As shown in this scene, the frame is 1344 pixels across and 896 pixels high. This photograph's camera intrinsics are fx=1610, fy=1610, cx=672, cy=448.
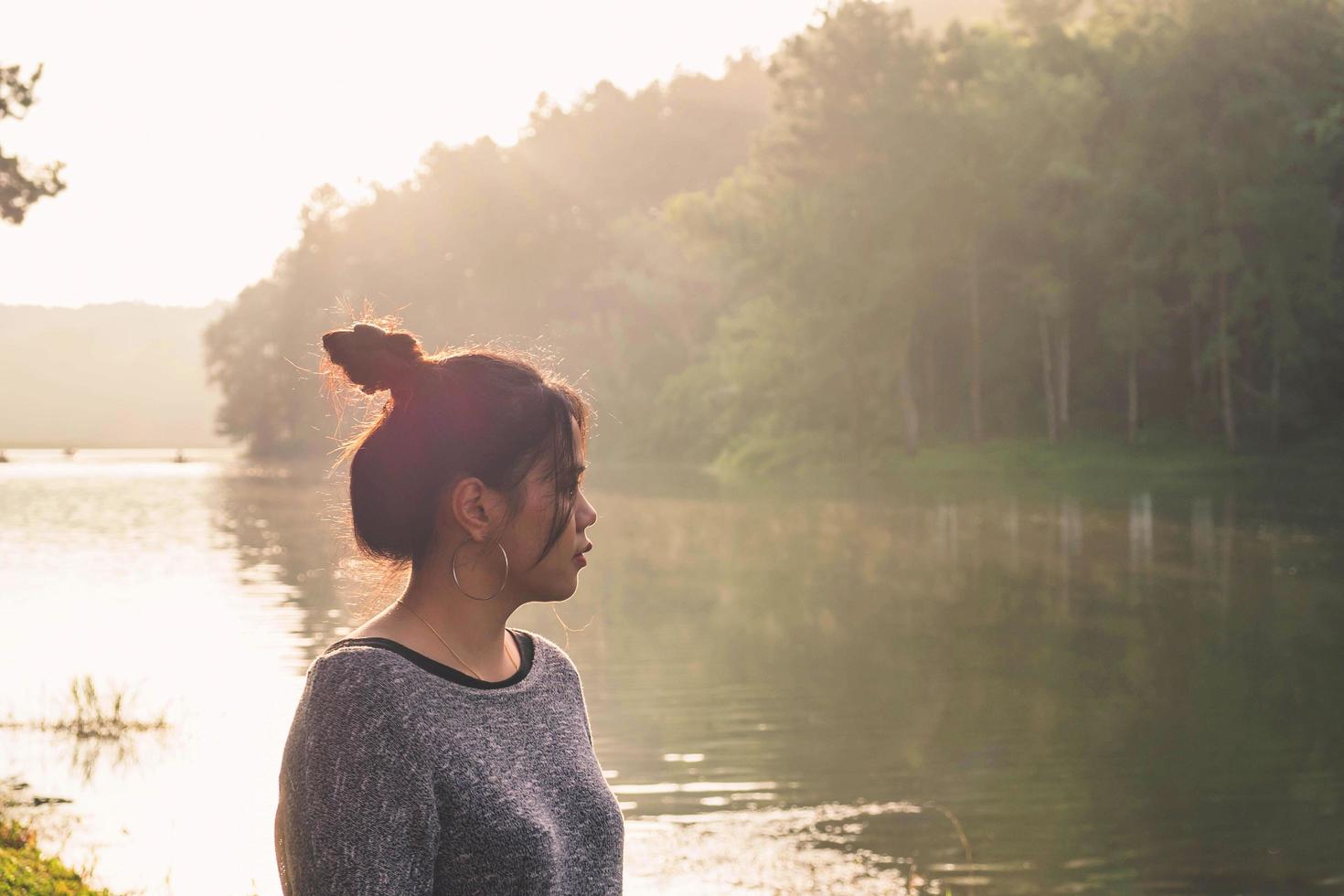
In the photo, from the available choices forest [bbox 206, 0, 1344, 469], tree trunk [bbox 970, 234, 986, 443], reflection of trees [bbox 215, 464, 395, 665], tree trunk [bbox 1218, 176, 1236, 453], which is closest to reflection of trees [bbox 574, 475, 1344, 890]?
reflection of trees [bbox 215, 464, 395, 665]

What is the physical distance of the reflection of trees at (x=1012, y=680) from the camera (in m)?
9.59

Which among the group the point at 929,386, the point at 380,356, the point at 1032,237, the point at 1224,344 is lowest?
the point at 929,386

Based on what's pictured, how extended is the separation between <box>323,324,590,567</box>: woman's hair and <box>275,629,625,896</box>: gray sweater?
196 millimetres

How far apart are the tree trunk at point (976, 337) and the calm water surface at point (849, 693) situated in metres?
14.1

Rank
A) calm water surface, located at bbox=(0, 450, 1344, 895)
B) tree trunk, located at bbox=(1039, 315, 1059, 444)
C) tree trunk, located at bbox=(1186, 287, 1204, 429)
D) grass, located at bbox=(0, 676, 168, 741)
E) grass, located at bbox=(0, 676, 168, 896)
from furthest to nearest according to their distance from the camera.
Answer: tree trunk, located at bbox=(1039, 315, 1059, 444) → tree trunk, located at bbox=(1186, 287, 1204, 429) → grass, located at bbox=(0, 676, 168, 741) → calm water surface, located at bbox=(0, 450, 1344, 895) → grass, located at bbox=(0, 676, 168, 896)

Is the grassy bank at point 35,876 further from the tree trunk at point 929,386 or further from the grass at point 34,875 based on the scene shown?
the tree trunk at point 929,386

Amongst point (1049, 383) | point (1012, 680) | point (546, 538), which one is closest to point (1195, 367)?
point (1049, 383)

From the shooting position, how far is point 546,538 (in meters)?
1.96

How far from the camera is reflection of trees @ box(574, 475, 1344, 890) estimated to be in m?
9.59

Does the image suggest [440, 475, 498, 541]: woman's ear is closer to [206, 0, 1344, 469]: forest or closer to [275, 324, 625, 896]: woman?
[275, 324, 625, 896]: woman

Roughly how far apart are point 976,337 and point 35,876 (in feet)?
125

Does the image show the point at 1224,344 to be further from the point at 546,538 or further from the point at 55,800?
the point at 546,538

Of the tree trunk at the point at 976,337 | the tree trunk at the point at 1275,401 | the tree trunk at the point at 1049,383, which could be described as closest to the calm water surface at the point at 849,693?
the tree trunk at the point at 1275,401

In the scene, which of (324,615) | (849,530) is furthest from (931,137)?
(324,615)
